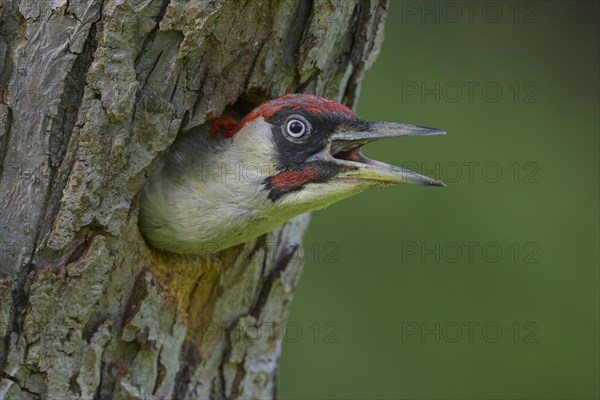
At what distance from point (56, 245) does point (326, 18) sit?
4.77ft

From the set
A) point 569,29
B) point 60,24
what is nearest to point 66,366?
point 60,24

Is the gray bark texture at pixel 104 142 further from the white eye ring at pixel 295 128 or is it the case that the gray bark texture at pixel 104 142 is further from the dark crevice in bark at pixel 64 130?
the white eye ring at pixel 295 128

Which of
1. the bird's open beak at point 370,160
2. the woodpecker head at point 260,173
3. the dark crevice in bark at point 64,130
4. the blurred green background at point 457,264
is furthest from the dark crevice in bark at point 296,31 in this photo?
the blurred green background at point 457,264

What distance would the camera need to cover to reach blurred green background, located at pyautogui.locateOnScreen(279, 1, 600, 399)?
6.80 metres

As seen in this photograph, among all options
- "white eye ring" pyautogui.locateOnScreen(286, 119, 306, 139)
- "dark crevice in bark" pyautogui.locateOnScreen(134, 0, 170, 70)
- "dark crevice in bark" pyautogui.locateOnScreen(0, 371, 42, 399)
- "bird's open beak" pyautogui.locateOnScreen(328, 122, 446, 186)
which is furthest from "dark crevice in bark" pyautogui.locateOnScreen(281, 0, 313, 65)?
"dark crevice in bark" pyautogui.locateOnScreen(0, 371, 42, 399)

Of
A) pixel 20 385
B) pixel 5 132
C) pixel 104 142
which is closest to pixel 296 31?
pixel 104 142

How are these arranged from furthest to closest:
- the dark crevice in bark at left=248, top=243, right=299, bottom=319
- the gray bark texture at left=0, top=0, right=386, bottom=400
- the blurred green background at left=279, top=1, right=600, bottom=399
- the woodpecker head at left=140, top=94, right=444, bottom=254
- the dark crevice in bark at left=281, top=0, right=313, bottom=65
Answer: the blurred green background at left=279, top=1, right=600, bottom=399
the dark crevice in bark at left=248, top=243, right=299, bottom=319
the dark crevice in bark at left=281, top=0, right=313, bottom=65
the woodpecker head at left=140, top=94, right=444, bottom=254
the gray bark texture at left=0, top=0, right=386, bottom=400

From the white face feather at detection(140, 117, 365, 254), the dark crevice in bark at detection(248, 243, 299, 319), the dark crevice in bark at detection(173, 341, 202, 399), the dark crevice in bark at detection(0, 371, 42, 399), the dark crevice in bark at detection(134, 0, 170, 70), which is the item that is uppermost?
the dark crevice in bark at detection(134, 0, 170, 70)

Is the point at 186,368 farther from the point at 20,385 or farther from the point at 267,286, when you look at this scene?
the point at 20,385

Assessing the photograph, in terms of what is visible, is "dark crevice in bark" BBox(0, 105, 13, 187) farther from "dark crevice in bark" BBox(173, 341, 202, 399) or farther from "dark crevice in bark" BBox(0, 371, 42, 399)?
"dark crevice in bark" BBox(173, 341, 202, 399)

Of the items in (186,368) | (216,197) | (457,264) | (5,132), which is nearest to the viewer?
(5,132)

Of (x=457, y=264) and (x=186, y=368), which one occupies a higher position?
(x=457, y=264)

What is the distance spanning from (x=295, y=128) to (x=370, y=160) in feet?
1.09

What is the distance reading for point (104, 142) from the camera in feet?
11.4
